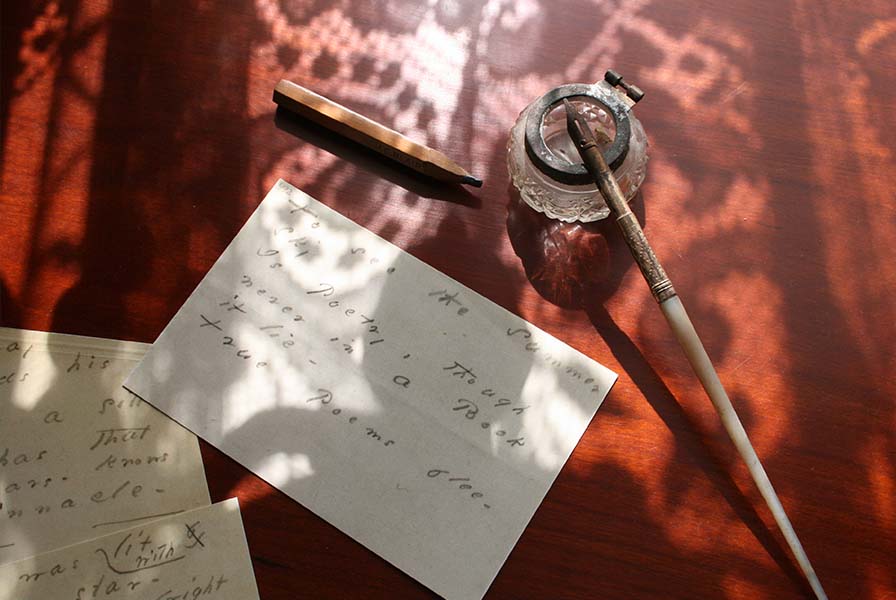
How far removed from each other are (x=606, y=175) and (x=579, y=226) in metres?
0.12

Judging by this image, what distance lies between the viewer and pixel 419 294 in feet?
2.86

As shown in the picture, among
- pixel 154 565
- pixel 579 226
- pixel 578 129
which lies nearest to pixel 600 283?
pixel 579 226

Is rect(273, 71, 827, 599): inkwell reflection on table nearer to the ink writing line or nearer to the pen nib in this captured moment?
the pen nib

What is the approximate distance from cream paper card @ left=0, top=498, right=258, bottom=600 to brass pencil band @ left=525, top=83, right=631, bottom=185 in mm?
457

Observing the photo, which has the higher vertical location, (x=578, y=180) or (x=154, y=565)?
(x=578, y=180)

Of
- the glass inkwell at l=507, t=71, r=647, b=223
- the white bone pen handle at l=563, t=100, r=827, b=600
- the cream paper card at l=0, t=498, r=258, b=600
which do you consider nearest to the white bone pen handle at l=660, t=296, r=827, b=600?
the white bone pen handle at l=563, t=100, r=827, b=600

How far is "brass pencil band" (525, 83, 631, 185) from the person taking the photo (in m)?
0.79

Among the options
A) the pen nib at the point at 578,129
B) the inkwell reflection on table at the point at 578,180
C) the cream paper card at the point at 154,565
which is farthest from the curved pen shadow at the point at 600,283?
the cream paper card at the point at 154,565

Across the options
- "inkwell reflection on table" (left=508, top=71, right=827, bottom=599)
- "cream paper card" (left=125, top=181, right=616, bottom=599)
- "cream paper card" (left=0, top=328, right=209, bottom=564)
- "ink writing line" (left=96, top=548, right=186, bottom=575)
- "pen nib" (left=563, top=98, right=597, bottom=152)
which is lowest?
"ink writing line" (left=96, top=548, right=186, bottom=575)

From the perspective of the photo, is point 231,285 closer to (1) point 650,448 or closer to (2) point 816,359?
(1) point 650,448

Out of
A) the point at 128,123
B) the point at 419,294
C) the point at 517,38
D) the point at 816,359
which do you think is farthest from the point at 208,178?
the point at 816,359

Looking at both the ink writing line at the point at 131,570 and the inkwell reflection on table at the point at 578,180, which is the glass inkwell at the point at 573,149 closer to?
the inkwell reflection on table at the point at 578,180

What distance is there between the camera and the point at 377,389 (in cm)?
85

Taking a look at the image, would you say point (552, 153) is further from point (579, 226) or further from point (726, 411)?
point (726, 411)
